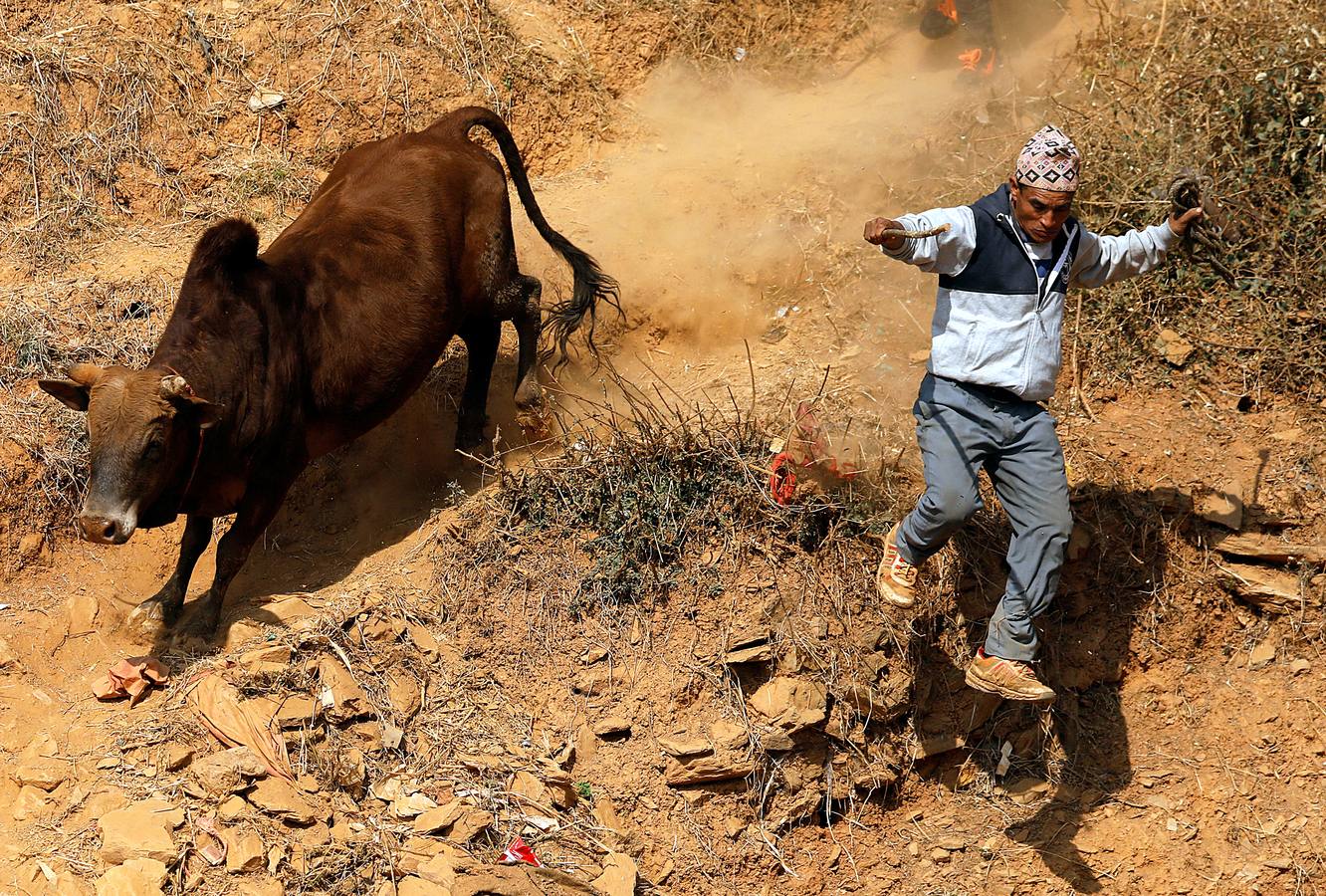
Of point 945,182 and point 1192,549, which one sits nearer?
point 1192,549

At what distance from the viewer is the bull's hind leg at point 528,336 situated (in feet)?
22.7

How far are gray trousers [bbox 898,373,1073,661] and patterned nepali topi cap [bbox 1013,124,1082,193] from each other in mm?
745

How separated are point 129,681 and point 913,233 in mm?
3618

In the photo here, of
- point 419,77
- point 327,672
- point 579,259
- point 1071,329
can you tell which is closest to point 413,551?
point 327,672

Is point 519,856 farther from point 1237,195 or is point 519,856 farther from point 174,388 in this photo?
point 1237,195

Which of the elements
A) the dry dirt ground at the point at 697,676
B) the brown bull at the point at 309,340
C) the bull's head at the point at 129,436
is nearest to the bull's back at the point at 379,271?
the brown bull at the point at 309,340

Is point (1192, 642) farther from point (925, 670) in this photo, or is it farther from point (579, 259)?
point (579, 259)

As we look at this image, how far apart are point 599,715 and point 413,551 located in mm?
1309

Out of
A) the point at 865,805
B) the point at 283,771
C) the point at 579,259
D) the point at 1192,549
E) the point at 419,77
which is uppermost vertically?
the point at 419,77

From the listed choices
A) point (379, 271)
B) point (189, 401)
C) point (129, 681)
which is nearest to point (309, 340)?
point (379, 271)

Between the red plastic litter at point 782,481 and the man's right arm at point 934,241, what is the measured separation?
1.43 meters

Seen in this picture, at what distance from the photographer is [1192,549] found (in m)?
5.79

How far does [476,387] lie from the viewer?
6996mm

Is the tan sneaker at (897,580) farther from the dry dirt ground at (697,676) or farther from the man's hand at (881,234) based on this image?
the man's hand at (881,234)
